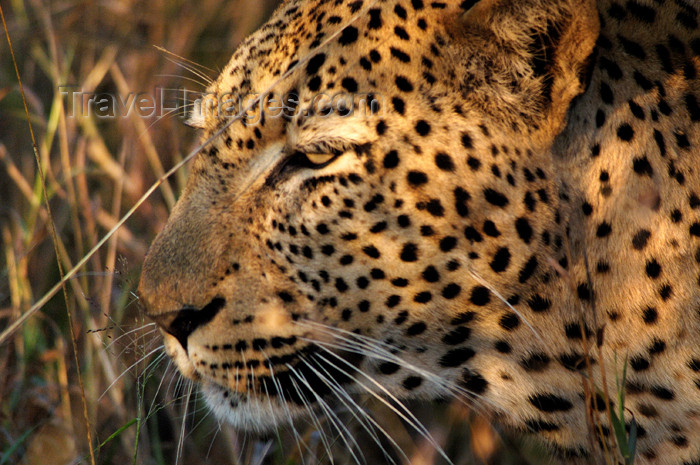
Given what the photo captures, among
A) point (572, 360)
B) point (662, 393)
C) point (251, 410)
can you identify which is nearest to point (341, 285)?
point (251, 410)

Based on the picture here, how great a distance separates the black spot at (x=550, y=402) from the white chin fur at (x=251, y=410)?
2.53 feet

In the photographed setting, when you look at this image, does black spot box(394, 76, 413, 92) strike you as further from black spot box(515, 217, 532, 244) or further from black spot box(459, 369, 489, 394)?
black spot box(459, 369, 489, 394)

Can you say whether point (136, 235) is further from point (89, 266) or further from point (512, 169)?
point (512, 169)

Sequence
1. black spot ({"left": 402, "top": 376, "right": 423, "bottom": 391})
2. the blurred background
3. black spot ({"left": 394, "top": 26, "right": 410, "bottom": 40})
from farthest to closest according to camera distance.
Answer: the blurred background, black spot ({"left": 402, "top": 376, "right": 423, "bottom": 391}), black spot ({"left": 394, "top": 26, "right": 410, "bottom": 40})

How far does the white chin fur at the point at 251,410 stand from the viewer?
2.88 metres

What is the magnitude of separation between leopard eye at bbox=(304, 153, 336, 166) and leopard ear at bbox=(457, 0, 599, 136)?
473 millimetres

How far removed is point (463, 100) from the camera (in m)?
2.63

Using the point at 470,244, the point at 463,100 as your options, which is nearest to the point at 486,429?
the point at 470,244

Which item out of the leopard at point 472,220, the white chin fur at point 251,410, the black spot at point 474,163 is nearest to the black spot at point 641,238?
the leopard at point 472,220

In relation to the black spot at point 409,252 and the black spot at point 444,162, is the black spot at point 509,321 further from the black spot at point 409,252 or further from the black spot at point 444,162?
the black spot at point 444,162

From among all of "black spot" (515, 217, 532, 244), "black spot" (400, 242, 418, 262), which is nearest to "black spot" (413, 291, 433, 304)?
"black spot" (400, 242, 418, 262)

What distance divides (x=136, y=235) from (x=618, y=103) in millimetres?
3014

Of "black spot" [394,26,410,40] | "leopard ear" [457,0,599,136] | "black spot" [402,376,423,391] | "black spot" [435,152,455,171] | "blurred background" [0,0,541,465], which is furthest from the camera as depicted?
"blurred background" [0,0,541,465]

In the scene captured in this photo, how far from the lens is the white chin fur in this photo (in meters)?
2.88
